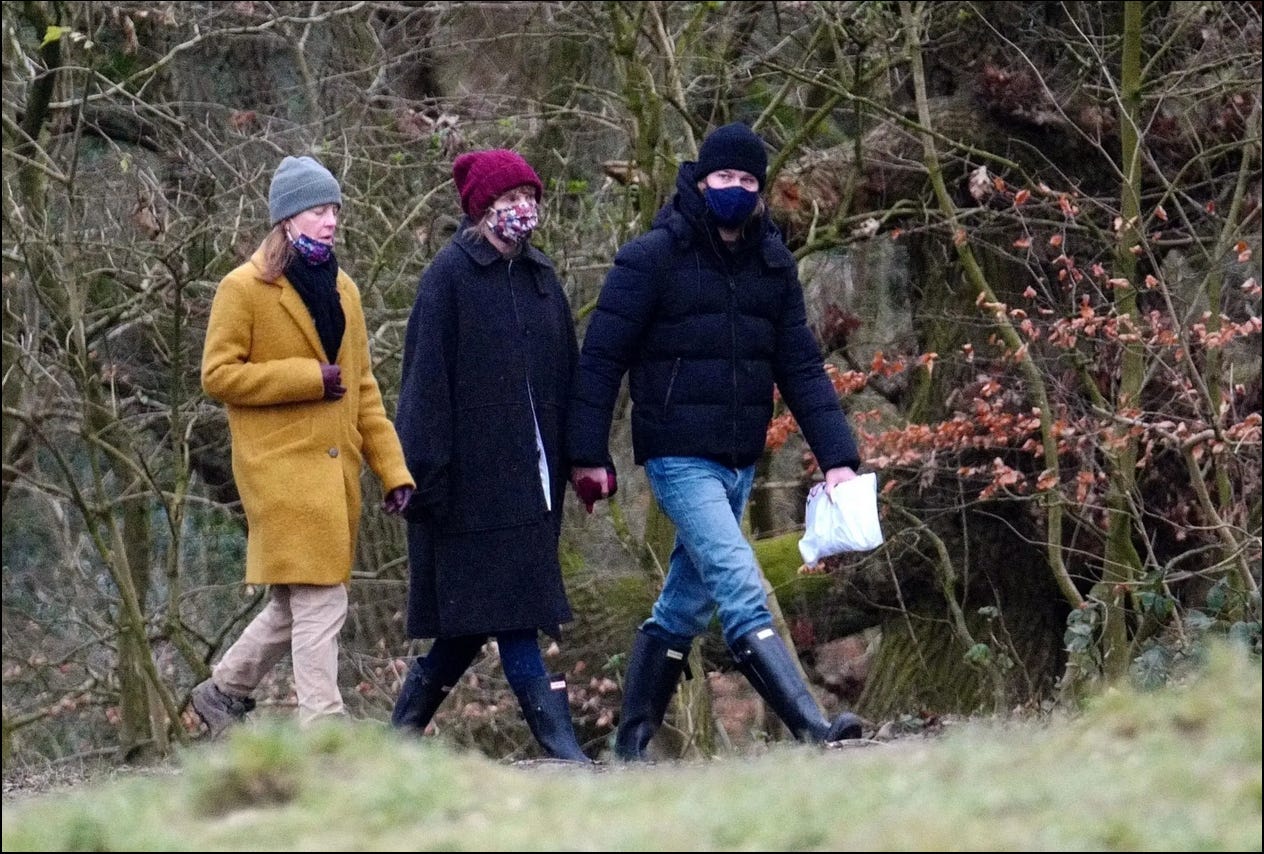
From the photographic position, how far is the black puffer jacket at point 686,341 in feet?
23.1

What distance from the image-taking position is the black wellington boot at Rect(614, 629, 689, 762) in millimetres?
7473

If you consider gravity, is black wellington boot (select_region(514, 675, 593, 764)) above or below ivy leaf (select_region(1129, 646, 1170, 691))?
above

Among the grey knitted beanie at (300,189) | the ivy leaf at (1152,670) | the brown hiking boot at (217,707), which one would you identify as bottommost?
the ivy leaf at (1152,670)

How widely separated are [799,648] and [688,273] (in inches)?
218

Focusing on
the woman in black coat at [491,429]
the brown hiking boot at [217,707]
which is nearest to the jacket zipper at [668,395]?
the woman in black coat at [491,429]

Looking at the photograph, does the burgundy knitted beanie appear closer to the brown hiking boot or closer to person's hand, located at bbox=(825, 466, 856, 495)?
person's hand, located at bbox=(825, 466, 856, 495)

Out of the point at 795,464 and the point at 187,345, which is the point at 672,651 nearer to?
the point at 187,345

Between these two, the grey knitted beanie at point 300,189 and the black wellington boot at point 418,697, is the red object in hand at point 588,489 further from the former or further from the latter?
the grey knitted beanie at point 300,189

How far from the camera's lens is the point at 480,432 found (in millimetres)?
7184

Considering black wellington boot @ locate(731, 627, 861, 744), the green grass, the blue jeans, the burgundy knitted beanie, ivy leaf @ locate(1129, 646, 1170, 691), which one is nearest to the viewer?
the green grass

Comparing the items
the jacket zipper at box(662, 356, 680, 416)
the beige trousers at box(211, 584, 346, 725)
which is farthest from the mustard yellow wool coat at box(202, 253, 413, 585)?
the jacket zipper at box(662, 356, 680, 416)

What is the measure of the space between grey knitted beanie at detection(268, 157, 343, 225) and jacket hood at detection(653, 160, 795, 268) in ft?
3.83

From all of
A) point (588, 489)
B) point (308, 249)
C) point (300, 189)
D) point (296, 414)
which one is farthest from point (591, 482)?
point (300, 189)

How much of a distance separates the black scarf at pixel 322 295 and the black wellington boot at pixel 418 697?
1252 mm
